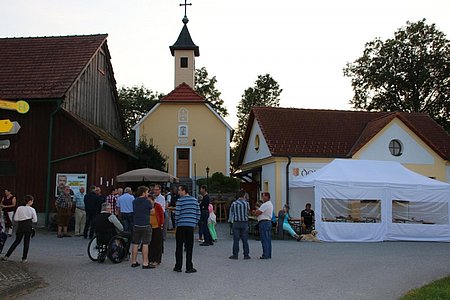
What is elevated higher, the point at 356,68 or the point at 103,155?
the point at 356,68

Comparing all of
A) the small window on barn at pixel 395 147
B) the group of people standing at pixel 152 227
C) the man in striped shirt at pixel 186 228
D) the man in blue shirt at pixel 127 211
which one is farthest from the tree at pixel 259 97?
the man in striped shirt at pixel 186 228

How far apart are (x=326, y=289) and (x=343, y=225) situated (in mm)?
10081

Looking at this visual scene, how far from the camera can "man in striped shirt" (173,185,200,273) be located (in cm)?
1046

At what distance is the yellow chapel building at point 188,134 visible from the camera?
33531 mm

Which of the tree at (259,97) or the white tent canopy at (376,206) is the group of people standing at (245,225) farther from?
the tree at (259,97)

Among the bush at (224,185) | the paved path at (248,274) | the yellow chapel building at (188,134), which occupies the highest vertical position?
the yellow chapel building at (188,134)

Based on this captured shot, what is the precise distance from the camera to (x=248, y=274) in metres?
10.4

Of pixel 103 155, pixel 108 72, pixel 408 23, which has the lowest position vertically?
pixel 103 155

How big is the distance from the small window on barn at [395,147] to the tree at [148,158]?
12851 millimetres

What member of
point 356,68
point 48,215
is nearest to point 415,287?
point 48,215

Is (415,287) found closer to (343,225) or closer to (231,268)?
(231,268)

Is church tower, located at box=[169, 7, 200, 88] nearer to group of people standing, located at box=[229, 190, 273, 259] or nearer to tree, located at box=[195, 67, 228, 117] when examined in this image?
tree, located at box=[195, 67, 228, 117]

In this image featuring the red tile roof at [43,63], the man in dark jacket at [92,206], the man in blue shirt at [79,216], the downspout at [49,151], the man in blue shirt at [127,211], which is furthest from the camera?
the red tile roof at [43,63]

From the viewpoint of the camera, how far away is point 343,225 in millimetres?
18672
